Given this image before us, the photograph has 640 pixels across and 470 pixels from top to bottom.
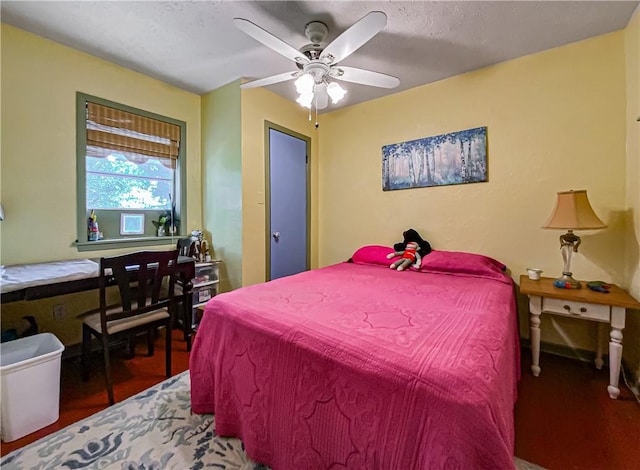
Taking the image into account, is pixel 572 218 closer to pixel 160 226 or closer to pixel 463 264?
pixel 463 264

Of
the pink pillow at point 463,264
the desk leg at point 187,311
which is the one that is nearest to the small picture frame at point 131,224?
the desk leg at point 187,311

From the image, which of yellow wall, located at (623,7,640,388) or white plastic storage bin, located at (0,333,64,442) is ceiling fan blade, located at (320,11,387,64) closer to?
yellow wall, located at (623,7,640,388)

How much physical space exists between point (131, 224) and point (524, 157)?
12.3 ft

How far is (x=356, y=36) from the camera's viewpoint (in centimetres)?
153

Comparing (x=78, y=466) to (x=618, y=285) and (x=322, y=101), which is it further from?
(x=618, y=285)

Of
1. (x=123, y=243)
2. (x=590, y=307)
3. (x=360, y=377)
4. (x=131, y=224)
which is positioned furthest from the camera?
(x=131, y=224)

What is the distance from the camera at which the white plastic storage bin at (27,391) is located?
4.80ft

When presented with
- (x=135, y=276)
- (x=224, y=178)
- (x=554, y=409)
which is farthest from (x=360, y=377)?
(x=224, y=178)

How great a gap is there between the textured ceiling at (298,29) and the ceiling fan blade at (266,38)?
1.14ft

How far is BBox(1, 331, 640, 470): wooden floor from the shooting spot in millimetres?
1383

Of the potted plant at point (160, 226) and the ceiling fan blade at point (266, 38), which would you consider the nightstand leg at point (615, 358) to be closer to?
the ceiling fan blade at point (266, 38)

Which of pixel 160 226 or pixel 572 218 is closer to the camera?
pixel 572 218

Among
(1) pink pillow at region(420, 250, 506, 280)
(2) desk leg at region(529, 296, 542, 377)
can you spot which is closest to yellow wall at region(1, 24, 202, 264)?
(1) pink pillow at region(420, 250, 506, 280)

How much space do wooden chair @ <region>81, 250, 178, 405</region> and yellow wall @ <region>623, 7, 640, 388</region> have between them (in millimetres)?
3220
